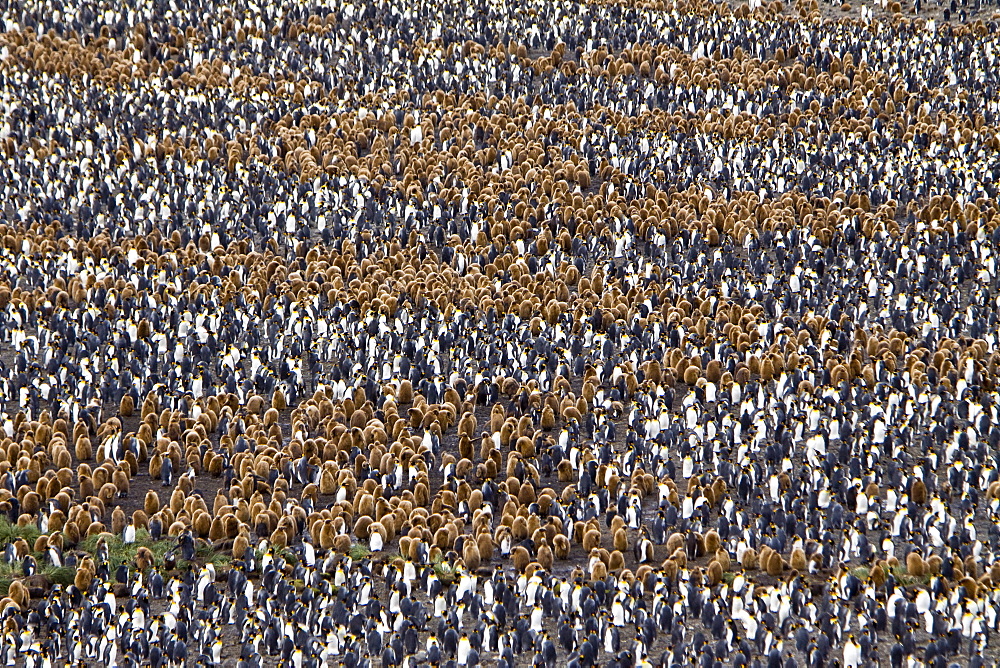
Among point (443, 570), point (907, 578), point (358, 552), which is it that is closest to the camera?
point (907, 578)

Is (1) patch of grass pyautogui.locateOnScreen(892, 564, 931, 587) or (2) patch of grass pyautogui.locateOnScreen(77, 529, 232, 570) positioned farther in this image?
(2) patch of grass pyautogui.locateOnScreen(77, 529, 232, 570)

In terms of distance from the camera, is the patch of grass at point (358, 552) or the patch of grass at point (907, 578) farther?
the patch of grass at point (358, 552)

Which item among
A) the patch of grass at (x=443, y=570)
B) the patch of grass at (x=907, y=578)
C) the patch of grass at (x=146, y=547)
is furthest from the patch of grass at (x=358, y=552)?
the patch of grass at (x=907, y=578)

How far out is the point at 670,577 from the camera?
1494 cm

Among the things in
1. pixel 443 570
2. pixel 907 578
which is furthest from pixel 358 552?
pixel 907 578

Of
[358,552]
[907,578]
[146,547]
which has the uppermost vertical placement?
[907,578]

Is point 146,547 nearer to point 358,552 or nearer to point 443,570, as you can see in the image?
point 358,552

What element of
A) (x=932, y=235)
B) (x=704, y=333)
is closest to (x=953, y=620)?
(x=704, y=333)

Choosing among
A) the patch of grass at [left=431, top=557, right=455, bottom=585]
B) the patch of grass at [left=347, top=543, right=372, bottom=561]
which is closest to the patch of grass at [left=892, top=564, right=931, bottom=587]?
the patch of grass at [left=431, top=557, right=455, bottom=585]

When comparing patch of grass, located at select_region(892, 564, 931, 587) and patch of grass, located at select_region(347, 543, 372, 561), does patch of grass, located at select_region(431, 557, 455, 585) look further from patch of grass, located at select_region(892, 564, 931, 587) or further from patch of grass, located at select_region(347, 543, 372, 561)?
patch of grass, located at select_region(892, 564, 931, 587)

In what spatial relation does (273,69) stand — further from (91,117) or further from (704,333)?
(704,333)

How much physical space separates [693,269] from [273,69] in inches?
651

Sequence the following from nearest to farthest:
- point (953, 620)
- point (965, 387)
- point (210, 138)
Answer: point (953, 620) < point (965, 387) < point (210, 138)

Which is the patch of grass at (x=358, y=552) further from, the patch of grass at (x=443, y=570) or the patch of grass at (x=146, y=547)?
the patch of grass at (x=146, y=547)
